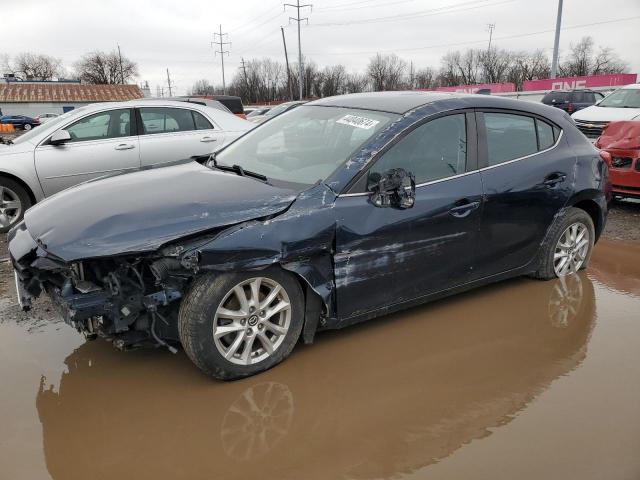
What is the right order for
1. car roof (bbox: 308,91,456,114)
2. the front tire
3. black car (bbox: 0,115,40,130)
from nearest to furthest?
the front tire
car roof (bbox: 308,91,456,114)
black car (bbox: 0,115,40,130)

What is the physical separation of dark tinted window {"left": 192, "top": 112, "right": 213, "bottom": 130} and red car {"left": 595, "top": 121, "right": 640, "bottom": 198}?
5478 millimetres

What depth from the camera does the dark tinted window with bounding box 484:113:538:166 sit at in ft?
12.6

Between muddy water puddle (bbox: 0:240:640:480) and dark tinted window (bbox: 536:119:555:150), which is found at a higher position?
dark tinted window (bbox: 536:119:555:150)

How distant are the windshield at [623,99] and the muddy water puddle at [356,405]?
9.10m

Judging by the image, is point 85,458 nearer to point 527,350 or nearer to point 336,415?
point 336,415

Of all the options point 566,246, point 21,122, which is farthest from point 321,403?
point 21,122

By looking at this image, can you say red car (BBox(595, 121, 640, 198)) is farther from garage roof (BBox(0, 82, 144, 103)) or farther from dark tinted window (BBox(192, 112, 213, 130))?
garage roof (BBox(0, 82, 144, 103))

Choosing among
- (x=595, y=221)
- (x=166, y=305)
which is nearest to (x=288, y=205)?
(x=166, y=305)

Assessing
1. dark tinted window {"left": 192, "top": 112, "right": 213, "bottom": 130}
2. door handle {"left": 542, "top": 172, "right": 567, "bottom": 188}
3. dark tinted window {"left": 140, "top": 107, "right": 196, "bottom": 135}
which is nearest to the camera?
door handle {"left": 542, "top": 172, "right": 567, "bottom": 188}

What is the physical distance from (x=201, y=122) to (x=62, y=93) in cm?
6618

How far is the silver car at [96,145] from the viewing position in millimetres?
6355

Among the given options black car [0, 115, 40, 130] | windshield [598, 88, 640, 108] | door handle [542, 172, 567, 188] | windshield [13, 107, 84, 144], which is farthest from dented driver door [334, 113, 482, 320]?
black car [0, 115, 40, 130]

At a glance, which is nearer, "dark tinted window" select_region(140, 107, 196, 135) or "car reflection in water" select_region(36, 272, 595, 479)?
"car reflection in water" select_region(36, 272, 595, 479)

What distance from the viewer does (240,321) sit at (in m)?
2.92
